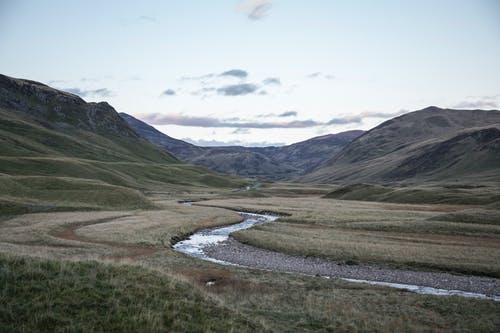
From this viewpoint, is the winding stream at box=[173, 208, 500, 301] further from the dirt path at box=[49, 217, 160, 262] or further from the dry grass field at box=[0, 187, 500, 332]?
the dirt path at box=[49, 217, 160, 262]

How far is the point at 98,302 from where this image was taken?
16.8m

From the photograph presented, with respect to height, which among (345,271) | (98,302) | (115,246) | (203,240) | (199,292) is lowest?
(345,271)

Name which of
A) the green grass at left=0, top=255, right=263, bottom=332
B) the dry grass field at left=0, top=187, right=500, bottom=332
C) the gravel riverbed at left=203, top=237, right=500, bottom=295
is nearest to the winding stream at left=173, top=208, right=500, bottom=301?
the gravel riverbed at left=203, top=237, right=500, bottom=295

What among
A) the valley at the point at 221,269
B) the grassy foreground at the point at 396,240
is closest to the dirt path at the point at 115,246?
the valley at the point at 221,269

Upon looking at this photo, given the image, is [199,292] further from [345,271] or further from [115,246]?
[115,246]

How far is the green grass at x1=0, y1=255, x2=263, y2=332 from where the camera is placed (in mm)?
15086

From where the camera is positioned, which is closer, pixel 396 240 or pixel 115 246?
pixel 115 246

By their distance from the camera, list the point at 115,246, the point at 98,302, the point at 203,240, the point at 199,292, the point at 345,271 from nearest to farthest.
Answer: the point at 98,302 < the point at 199,292 < the point at 345,271 < the point at 115,246 < the point at 203,240

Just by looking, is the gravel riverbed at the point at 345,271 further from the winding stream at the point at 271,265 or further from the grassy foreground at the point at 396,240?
the grassy foreground at the point at 396,240

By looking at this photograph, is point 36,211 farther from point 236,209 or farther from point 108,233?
point 236,209

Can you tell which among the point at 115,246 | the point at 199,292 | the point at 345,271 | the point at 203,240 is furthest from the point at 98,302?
the point at 203,240

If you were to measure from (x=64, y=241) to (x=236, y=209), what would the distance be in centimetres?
5727

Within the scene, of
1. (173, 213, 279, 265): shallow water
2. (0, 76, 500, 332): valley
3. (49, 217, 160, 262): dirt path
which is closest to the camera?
(0, 76, 500, 332): valley

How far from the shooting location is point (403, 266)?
124ft
